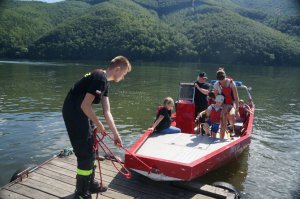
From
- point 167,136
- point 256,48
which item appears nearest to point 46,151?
point 167,136

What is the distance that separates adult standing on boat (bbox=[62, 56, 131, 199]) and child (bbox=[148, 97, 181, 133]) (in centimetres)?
339

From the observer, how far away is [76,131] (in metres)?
4.78

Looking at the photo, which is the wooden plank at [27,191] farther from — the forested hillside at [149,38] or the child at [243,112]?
the forested hillside at [149,38]

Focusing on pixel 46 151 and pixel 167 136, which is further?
pixel 46 151

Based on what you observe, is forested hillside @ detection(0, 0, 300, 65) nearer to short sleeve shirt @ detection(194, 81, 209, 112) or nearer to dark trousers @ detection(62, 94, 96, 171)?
short sleeve shirt @ detection(194, 81, 209, 112)

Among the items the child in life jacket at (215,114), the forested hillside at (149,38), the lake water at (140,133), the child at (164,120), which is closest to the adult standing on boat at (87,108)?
the child at (164,120)

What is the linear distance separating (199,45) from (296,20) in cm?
4963

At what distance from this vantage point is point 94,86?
4.51m

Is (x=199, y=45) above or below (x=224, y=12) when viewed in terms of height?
below

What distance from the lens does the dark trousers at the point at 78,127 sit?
474cm

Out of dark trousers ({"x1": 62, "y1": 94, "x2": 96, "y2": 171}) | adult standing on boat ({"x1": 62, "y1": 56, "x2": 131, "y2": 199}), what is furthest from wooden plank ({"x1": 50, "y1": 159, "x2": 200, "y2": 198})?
dark trousers ({"x1": 62, "y1": 94, "x2": 96, "y2": 171})

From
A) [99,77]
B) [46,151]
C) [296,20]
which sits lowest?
[46,151]

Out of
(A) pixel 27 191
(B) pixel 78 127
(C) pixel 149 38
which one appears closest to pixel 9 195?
(A) pixel 27 191

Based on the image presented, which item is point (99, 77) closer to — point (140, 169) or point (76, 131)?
point (76, 131)
